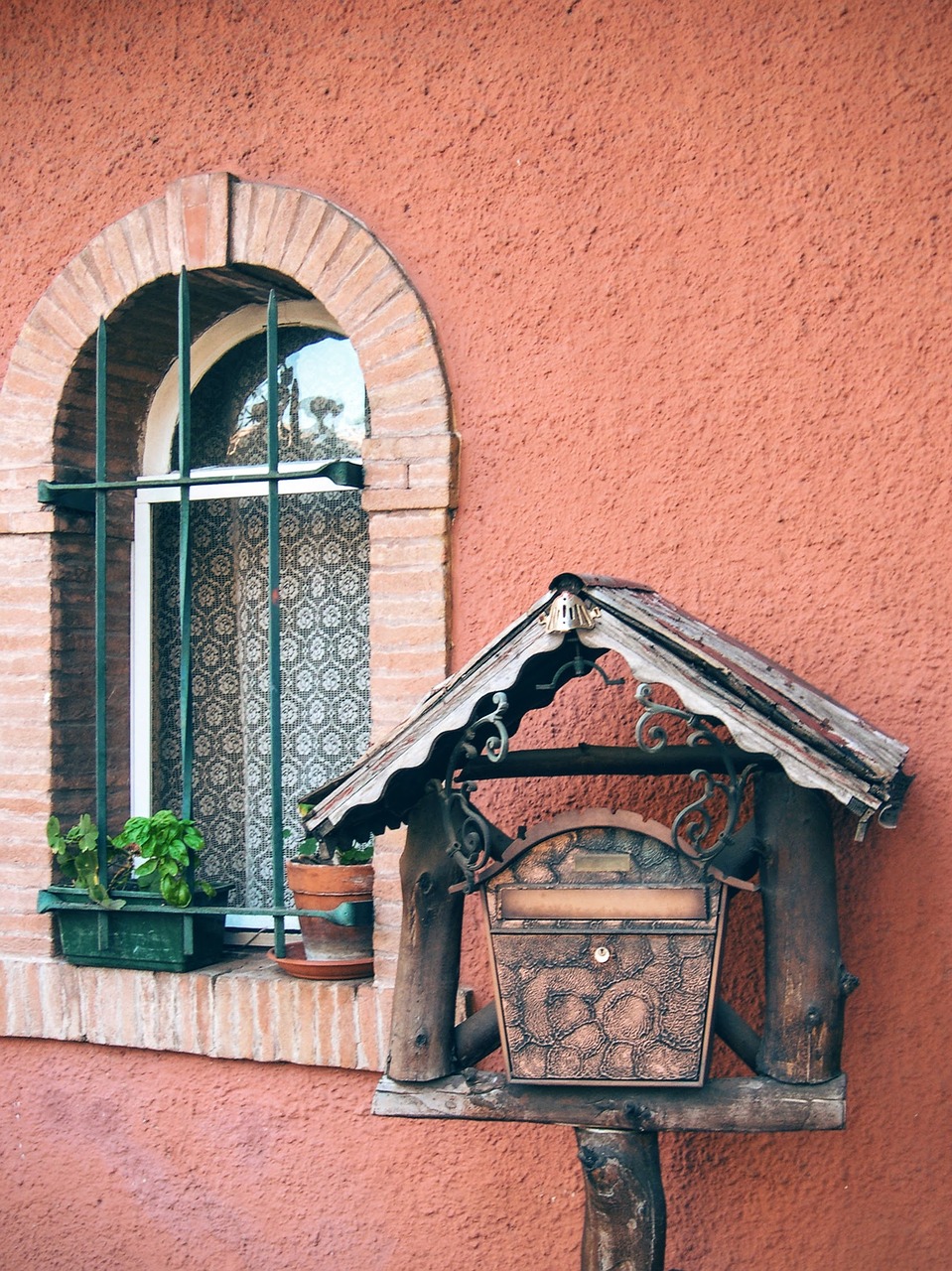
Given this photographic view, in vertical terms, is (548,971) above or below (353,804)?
below

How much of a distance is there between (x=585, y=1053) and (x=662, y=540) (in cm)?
125

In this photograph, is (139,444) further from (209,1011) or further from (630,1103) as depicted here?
(630,1103)

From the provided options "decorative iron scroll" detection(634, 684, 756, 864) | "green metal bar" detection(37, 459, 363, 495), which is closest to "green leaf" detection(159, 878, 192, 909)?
"green metal bar" detection(37, 459, 363, 495)

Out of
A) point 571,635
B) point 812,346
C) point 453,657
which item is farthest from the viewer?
point 453,657

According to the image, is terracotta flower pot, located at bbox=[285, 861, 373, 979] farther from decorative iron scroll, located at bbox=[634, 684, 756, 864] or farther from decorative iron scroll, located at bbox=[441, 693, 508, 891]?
decorative iron scroll, located at bbox=[634, 684, 756, 864]

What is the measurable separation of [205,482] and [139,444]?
0.51m

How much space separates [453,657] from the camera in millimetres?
3385

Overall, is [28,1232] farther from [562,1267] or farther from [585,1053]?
[585,1053]

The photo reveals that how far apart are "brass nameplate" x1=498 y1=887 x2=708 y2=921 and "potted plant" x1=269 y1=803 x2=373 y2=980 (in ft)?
3.36

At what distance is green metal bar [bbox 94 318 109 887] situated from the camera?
367cm

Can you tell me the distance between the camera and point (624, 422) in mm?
3223

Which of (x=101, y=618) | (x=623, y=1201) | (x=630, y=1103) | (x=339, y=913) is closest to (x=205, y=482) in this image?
(x=101, y=618)

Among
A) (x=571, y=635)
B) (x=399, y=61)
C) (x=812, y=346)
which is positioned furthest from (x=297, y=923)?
(x=399, y=61)

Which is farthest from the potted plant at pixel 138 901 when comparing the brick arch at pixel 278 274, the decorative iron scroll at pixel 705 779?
the decorative iron scroll at pixel 705 779
